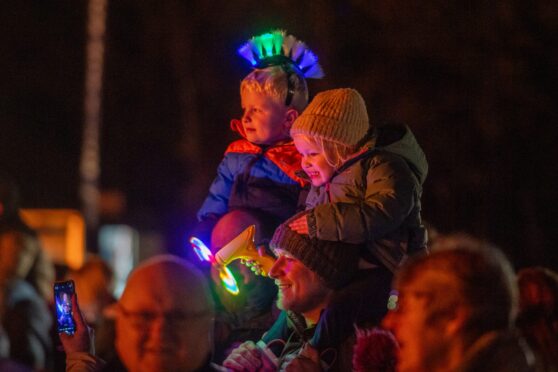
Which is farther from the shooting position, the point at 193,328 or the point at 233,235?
the point at 233,235

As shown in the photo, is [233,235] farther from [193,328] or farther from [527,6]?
[527,6]

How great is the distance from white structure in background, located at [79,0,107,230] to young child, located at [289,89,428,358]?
60.4 feet

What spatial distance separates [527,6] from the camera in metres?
11.7

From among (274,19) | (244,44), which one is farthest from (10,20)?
(244,44)

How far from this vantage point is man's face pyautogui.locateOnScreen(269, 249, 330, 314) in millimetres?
5105

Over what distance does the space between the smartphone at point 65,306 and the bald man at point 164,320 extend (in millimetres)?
655

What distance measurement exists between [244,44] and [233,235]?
3.70 feet

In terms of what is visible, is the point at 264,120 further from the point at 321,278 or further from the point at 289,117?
the point at 321,278

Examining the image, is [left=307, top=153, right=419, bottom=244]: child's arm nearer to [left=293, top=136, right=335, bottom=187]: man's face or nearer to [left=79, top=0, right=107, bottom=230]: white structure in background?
[left=293, top=136, right=335, bottom=187]: man's face

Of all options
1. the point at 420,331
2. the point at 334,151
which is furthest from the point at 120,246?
the point at 420,331

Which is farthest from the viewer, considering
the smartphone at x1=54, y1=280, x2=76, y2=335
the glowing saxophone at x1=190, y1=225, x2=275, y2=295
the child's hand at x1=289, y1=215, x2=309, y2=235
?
the glowing saxophone at x1=190, y1=225, x2=275, y2=295

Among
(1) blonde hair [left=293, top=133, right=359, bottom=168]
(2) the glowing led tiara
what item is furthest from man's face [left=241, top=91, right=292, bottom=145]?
(1) blonde hair [left=293, top=133, right=359, bottom=168]

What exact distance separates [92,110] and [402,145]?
22.6 metres

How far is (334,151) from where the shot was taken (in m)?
5.25
